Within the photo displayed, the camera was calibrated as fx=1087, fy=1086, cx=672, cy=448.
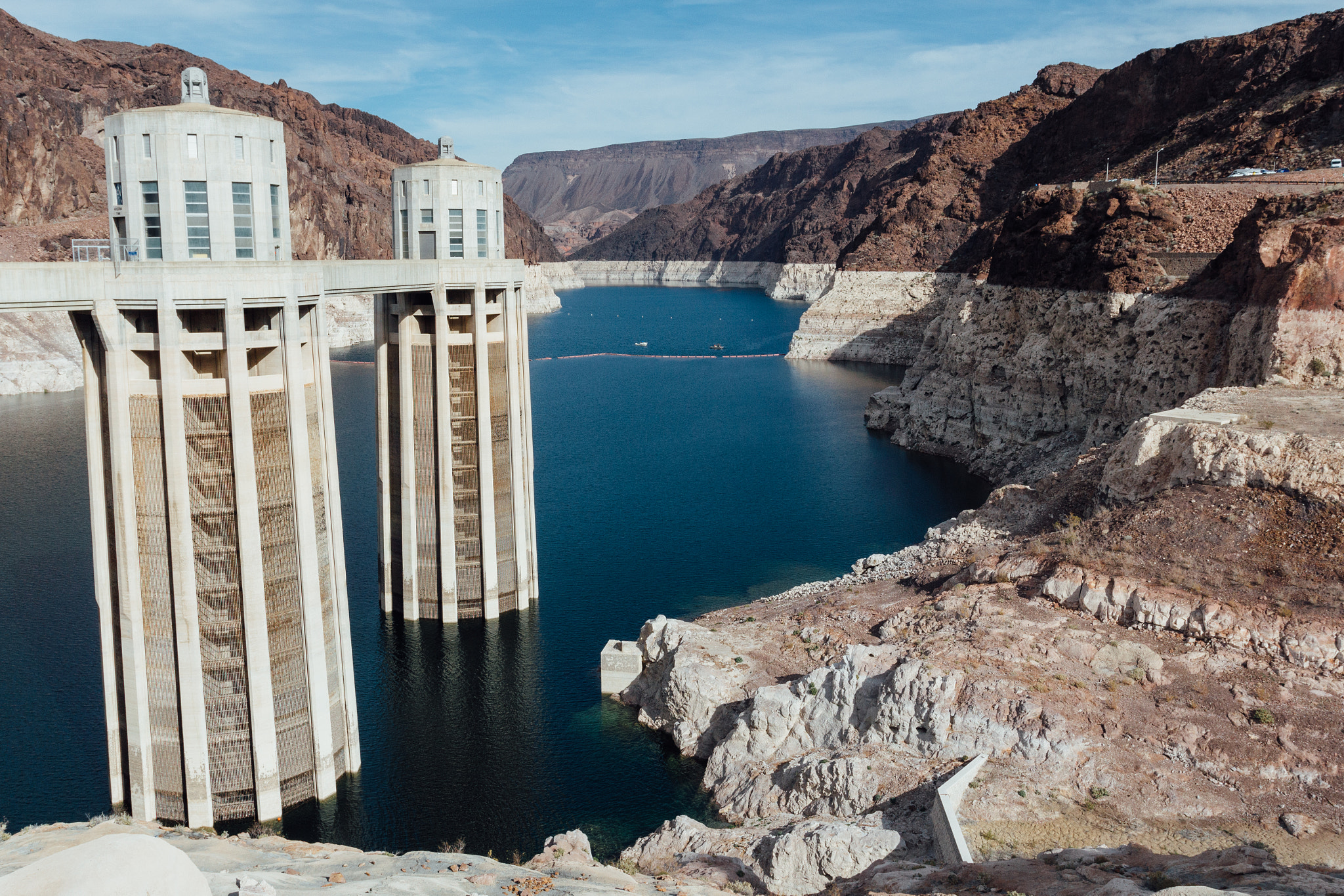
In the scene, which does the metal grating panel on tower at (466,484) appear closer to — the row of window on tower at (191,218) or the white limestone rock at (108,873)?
the row of window on tower at (191,218)

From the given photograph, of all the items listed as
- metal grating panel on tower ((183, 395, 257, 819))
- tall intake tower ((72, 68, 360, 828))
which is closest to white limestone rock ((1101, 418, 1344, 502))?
tall intake tower ((72, 68, 360, 828))

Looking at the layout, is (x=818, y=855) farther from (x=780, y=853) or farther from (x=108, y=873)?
(x=108, y=873)

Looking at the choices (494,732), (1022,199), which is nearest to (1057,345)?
(1022,199)

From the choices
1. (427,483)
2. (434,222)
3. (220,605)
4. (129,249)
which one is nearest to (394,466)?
(427,483)

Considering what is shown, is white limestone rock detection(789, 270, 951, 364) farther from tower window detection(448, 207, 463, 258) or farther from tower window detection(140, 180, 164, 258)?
tower window detection(140, 180, 164, 258)

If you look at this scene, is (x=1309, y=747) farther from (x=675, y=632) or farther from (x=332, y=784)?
(x=332, y=784)

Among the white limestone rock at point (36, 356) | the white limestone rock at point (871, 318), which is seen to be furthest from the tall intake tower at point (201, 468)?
the white limestone rock at point (871, 318)
